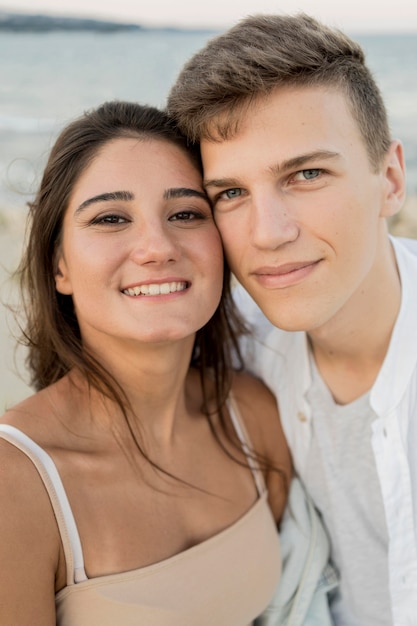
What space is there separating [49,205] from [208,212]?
1.90 feet

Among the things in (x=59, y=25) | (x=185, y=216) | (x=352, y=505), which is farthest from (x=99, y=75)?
(x=352, y=505)

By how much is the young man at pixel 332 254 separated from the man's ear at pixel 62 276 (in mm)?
603

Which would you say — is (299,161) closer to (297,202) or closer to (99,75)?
(297,202)

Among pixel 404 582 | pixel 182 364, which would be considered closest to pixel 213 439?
pixel 182 364

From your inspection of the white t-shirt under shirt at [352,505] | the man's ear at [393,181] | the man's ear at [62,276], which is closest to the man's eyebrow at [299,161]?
the man's ear at [393,181]

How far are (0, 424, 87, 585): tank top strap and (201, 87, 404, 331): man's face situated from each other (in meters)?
0.95

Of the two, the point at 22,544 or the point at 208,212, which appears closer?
the point at 22,544

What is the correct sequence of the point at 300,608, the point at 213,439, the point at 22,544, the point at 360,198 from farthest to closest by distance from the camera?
the point at 213,439
the point at 300,608
the point at 360,198
the point at 22,544

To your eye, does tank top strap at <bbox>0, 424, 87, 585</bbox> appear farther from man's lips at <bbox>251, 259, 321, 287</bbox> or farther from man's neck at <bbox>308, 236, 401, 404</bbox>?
man's neck at <bbox>308, 236, 401, 404</bbox>

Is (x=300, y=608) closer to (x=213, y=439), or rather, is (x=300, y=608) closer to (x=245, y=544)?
(x=245, y=544)

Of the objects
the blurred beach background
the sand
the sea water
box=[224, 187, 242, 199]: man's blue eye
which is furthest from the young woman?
the sea water

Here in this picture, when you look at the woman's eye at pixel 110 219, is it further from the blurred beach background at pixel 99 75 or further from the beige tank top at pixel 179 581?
the blurred beach background at pixel 99 75

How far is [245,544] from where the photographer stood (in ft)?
8.89

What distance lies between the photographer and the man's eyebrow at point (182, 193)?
100 inches
